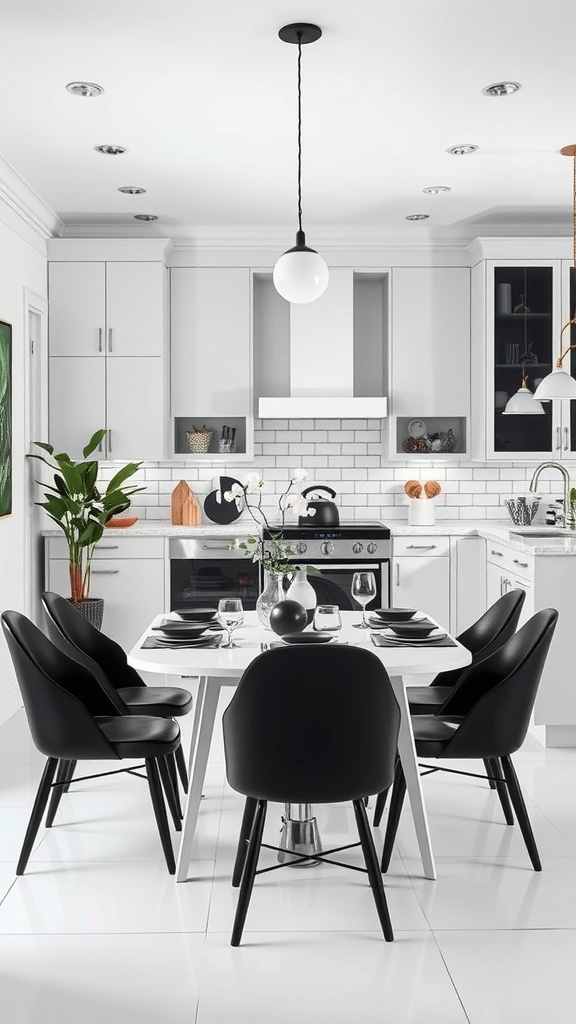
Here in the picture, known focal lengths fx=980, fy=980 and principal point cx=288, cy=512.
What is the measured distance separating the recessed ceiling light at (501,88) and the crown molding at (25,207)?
2.26 meters

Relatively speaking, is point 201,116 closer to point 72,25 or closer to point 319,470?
point 72,25

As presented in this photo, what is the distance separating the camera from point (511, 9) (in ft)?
10.4

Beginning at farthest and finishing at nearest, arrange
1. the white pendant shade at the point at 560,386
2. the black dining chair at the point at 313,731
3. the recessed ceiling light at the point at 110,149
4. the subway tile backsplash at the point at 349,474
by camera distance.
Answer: the subway tile backsplash at the point at 349,474 → the white pendant shade at the point at 560,386 → the recessed ceiling light at the point at 110,149 → the black dining chair at the point at 313,731

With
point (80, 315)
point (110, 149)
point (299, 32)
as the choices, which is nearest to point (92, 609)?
point (80, 315)

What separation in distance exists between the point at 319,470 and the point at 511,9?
3.63 m

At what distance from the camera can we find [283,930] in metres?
2.76

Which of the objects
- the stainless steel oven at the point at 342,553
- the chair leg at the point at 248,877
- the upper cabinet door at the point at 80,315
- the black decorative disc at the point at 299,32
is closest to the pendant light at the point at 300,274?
the black decorative disc at the point at 299,32

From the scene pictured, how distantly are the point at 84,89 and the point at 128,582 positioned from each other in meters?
2.94

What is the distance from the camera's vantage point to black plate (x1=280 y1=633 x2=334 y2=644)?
10.1 ft

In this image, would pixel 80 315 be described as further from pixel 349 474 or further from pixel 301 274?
pixel 301 274

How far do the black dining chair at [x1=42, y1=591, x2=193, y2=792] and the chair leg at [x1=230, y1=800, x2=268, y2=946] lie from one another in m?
0.88

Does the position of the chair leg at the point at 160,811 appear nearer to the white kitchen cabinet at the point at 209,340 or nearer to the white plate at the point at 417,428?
the white kitchen cabinet at the point at 209,340

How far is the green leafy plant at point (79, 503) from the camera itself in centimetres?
546

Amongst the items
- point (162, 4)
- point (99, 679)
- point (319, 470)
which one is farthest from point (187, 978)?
point (319, 470)
